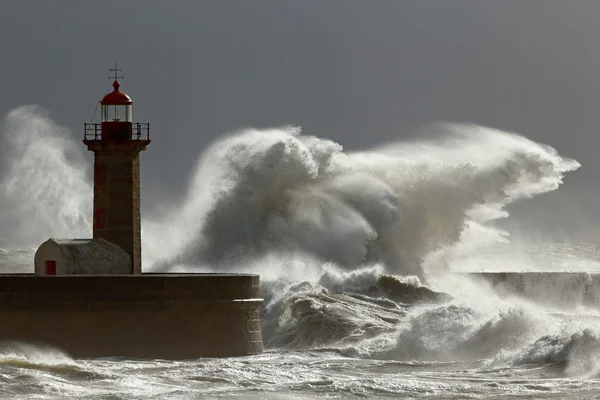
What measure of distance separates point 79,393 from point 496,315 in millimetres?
7022

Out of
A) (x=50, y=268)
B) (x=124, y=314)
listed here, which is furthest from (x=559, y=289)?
(x=124, y=314)

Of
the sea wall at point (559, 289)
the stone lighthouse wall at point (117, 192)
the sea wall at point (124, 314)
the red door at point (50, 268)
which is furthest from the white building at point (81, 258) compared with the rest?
the sea wall at point (559, 289)

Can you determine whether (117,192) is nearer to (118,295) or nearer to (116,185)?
(116,185)

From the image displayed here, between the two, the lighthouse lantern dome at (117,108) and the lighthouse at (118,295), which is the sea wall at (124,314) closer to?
the lighthouse at (118,295)

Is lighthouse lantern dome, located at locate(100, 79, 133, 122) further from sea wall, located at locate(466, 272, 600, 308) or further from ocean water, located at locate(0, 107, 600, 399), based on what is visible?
sea wall, located at locate(466, 272, 600, 308)

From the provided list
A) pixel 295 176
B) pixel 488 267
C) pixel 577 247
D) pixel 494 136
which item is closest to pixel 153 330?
pixel 295 176

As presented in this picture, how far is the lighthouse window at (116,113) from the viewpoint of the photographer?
19641 mm

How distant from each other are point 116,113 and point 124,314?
328cm

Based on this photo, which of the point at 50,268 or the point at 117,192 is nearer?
the point at 50,268

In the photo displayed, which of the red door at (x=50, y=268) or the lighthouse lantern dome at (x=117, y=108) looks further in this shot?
the lighthouse lantern dome at (x=117, y=108)

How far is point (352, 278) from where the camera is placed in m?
24.3

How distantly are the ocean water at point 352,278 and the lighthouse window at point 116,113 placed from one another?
3577 millimetres

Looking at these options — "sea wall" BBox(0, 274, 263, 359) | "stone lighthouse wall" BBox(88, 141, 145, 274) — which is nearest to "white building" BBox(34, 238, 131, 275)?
"stone lighthouse wall" BBox(88, 141, 145, 274)

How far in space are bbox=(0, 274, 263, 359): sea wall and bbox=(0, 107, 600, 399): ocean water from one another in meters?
0.32
